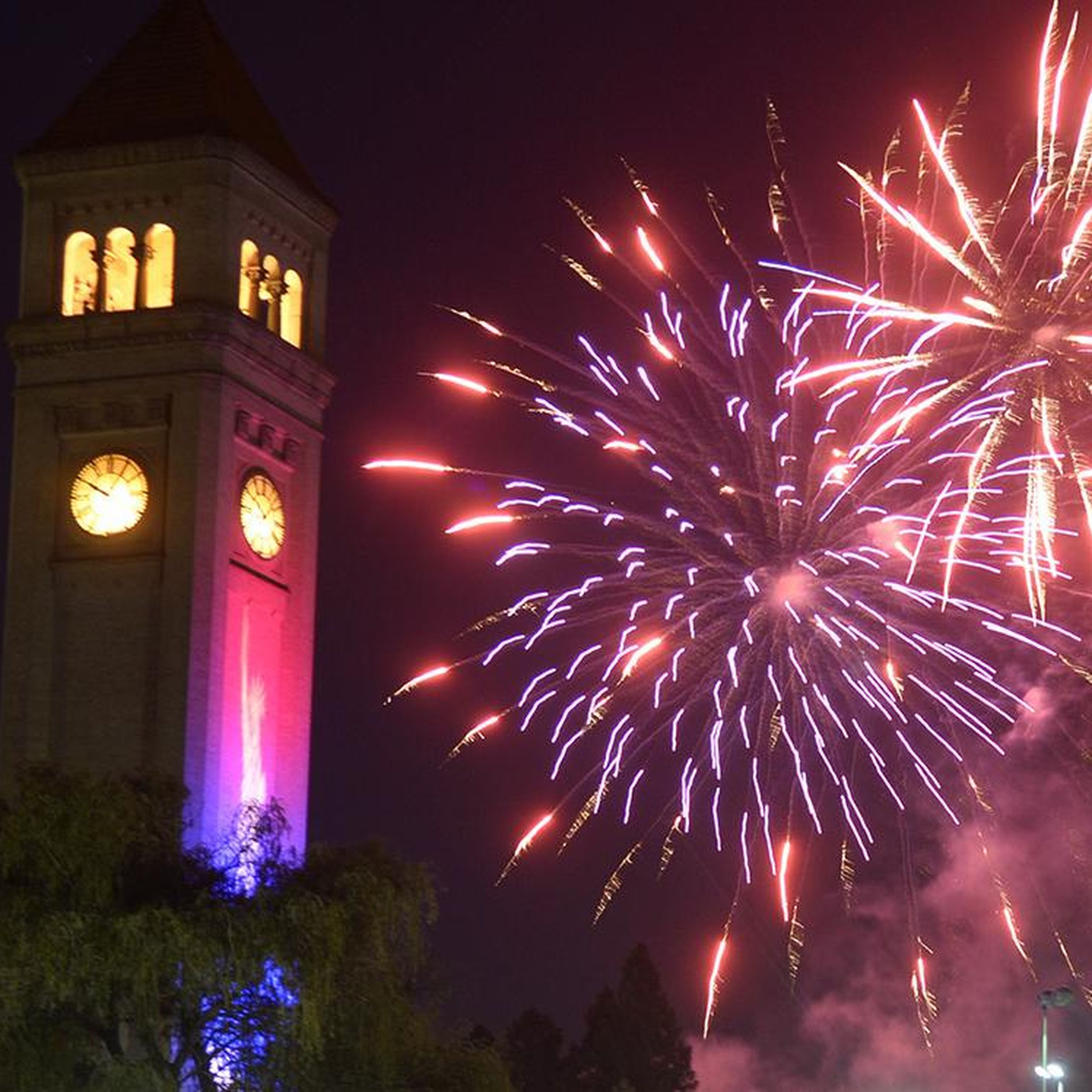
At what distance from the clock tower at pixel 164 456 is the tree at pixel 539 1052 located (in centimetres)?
4093

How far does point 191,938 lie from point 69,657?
2315 cm

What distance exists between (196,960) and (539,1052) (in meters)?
65.9

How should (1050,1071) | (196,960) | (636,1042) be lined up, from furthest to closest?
(636,1042), (1050,1071), (196,960)

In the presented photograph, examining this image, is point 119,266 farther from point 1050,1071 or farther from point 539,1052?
point 539,1052

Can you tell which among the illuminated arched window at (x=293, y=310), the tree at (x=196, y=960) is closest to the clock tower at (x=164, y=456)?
the illuminated arched window at (x=293, y=310)

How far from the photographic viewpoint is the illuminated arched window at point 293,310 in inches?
3017

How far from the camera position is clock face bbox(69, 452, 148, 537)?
71.4 m

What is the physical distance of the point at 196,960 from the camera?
48781 mm

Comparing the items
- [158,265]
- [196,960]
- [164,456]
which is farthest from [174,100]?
[196,960]

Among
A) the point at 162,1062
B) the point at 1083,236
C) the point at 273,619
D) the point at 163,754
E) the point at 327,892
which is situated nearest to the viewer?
the point at 1083,236

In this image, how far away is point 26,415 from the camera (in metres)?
72.8

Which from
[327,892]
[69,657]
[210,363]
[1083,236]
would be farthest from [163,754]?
[1083,236]

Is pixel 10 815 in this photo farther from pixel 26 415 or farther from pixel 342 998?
pixel 26 415

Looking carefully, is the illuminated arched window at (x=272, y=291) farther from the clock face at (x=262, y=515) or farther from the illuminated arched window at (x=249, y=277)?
the clock face at (x=262, y=515)
